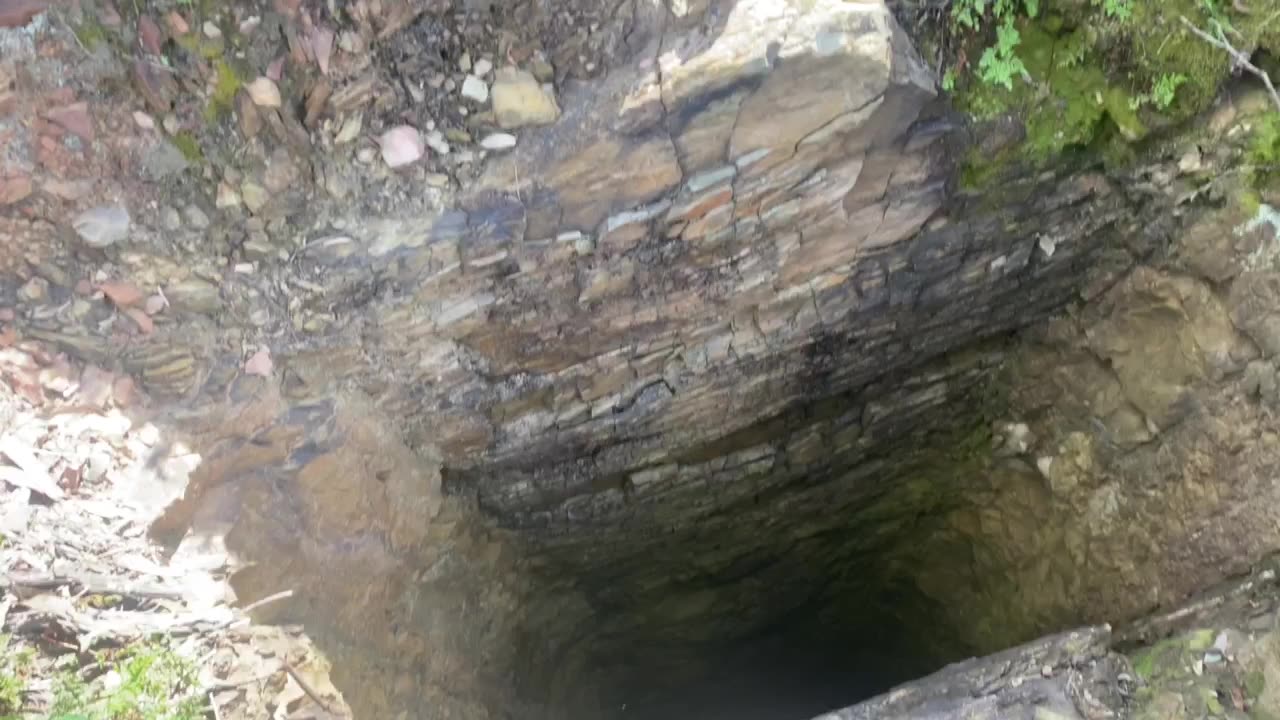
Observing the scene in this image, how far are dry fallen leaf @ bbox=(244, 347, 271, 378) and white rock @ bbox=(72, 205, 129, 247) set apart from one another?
55cm

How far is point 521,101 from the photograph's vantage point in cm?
267

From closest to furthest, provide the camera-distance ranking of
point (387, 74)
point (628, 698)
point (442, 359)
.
Result: point (387, 74), point (442, 359), point (628, 698)

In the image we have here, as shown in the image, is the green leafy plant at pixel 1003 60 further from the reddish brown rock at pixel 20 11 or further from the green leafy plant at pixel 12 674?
the green leafy plant at pixel 12 674

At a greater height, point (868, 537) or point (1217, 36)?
point (1217, 36)

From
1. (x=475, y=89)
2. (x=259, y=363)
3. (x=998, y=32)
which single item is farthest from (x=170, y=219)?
(x=998, y=32)

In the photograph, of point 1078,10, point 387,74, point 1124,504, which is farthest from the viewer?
point 1124,504

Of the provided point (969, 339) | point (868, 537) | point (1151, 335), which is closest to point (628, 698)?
point (868, 537)

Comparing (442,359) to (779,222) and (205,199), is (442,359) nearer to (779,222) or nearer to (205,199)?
(205,199)

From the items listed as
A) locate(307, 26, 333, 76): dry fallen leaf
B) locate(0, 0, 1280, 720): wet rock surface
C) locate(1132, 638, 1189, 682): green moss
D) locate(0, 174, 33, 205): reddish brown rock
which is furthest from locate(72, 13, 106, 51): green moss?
locate(1132, 638, 1189, 682): green moss

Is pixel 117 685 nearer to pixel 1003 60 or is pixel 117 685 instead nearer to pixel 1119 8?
pixel 1003 60

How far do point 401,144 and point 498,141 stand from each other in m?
0.32

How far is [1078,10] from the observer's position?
9.43ft

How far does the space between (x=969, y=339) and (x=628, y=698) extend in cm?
396

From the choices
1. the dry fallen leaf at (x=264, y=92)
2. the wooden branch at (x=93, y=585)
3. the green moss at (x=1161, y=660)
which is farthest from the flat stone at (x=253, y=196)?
the green moss at (x=1161, y=660)
